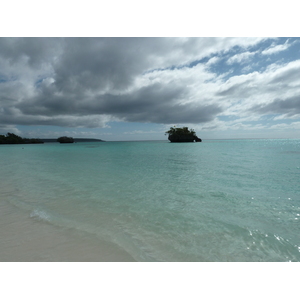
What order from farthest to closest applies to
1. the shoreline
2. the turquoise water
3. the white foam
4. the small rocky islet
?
the small rocky islet < the white foam < the turquoise water < the shoreline

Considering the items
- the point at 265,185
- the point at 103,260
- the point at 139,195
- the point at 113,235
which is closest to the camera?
the point at 103,260

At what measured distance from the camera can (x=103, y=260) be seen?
3531mm

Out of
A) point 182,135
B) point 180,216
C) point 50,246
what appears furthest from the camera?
point 182,135

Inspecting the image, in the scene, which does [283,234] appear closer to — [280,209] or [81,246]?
[280,209]

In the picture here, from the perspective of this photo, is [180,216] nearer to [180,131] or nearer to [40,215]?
[40,215]

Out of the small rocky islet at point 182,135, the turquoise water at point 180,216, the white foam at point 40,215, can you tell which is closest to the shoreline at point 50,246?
the turquoise water at point 180,216

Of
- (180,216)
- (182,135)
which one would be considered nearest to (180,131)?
(182,135)

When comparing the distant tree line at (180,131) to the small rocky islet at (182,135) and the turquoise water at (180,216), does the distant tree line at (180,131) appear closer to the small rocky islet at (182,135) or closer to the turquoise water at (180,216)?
the small rocky islet at (182,135)

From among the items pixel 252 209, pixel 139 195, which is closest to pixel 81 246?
pixel 139 195

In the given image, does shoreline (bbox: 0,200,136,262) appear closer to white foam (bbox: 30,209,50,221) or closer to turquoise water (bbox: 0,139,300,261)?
turquoise water (bbox: 0,139,300,261)

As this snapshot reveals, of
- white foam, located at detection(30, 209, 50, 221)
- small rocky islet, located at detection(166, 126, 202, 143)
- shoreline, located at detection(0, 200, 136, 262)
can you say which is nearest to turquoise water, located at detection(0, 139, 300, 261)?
white foam, located at detection(30, 209, 50, 221)

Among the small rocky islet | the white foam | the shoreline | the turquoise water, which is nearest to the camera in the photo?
the shoreline

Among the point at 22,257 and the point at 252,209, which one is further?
the point at 252,209

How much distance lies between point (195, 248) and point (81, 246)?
8.82 ft
